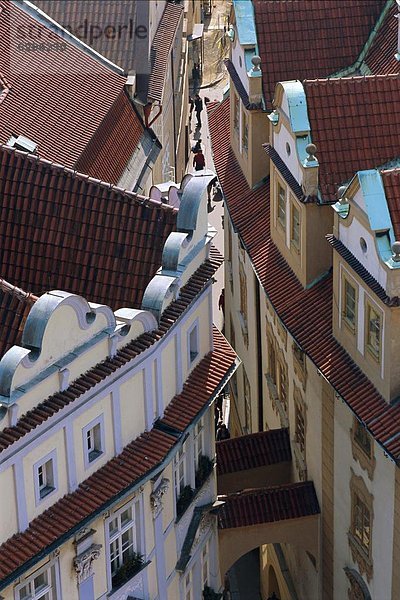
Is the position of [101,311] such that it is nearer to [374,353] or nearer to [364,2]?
Result: [374,353]

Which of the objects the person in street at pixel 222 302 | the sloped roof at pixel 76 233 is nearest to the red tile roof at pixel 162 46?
the person in street at pixel 222 302

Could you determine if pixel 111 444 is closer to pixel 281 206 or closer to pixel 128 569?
pixel 128 569

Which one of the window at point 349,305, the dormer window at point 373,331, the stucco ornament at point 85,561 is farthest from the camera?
the window at point 349,305

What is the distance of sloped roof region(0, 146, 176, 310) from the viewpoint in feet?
156

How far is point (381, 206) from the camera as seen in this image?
4484 cm

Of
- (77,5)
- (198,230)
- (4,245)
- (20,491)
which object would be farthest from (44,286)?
(77,5)

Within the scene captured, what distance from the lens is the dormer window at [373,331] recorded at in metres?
45.8

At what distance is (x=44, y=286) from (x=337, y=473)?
11.6 meters

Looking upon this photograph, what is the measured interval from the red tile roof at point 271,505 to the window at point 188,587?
3888mm

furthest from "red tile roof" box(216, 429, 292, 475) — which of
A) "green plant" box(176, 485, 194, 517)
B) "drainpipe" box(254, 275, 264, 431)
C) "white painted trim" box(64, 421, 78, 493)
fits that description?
"white painted trim" box(64, 421, 78, 493)

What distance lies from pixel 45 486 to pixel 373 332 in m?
10.8

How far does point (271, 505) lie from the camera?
5528 cm

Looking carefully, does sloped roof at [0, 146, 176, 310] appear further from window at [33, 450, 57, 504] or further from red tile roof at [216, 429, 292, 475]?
red tile roof at [216, 429, 292, 475]

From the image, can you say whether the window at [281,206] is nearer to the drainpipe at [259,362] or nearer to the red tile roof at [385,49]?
the drainpipe at [259,362]
